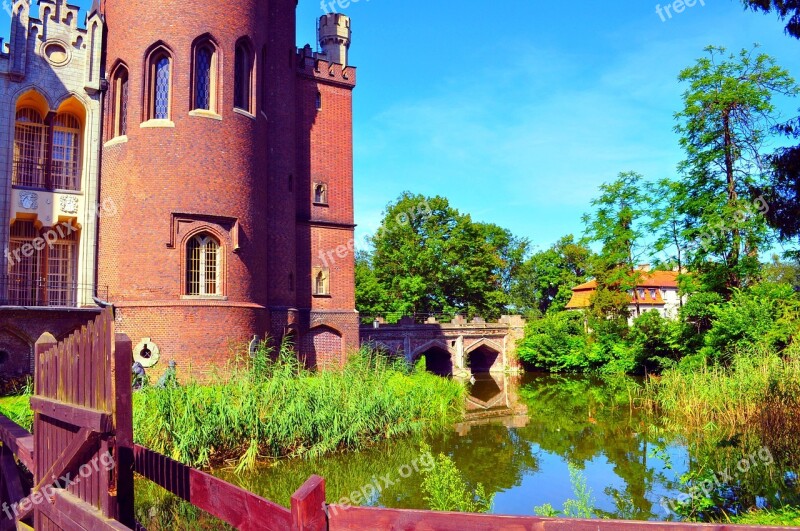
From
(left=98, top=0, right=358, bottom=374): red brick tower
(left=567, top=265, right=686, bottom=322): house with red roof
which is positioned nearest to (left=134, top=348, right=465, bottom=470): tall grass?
(left=98, top=0, right=358, bottom=374): red brick tower

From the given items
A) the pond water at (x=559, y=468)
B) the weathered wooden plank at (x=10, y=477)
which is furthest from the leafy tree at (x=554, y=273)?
the weathered wooden plank at (x=10, y=477)

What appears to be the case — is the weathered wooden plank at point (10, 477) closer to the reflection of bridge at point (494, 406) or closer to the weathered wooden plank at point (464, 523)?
the weathered wooden plank at point (464, 523)

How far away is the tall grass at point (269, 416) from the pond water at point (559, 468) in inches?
17.2

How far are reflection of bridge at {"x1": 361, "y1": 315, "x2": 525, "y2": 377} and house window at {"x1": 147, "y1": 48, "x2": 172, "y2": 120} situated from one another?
45.6ft

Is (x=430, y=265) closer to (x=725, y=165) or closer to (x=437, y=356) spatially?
(x=437, y=356)

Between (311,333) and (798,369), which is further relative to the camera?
(311,333)

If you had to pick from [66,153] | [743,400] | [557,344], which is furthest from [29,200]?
[557,344]

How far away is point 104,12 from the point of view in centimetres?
1725

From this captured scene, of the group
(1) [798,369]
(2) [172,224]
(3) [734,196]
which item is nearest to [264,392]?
(2) [172,224]

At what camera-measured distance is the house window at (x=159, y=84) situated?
628 inches

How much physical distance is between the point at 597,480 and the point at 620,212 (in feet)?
75.7

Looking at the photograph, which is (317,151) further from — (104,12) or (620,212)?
(620,212)

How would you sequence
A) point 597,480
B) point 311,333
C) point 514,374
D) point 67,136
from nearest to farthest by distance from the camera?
point 597,480
point 67,136
point 311,333
point 514,374

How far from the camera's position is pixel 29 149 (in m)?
16.7
